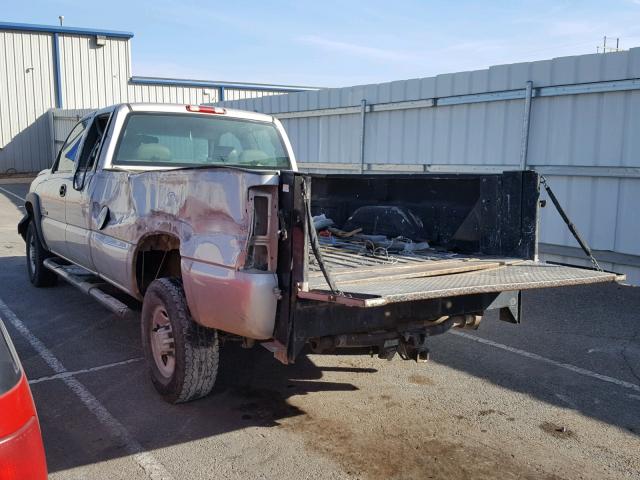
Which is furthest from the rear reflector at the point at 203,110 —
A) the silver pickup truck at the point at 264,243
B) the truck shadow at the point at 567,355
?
the truck shadow at the point at 567,355

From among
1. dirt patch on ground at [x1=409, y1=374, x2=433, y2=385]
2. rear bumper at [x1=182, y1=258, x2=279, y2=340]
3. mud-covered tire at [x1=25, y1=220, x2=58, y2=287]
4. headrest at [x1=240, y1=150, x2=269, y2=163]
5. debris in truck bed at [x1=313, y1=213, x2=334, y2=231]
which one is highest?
headrest at [x1=240, y1=150, x2=269, y2=163]

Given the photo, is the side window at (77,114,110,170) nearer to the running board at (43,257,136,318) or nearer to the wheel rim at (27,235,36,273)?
the running board at (43,257,136,318)

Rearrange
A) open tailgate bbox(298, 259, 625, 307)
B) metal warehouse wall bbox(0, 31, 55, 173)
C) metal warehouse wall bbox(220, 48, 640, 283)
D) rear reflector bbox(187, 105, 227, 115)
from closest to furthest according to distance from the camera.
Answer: open tailgate bbox(298, 259, 625, 307) < rear reflector bbox(187, 105, 227, 115) < metal warehouse wall bbox(220, 48, 640, 283) < metal warehouse wall bbox(0, 31, 55, 173)

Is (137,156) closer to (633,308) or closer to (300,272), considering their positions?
(300,272)

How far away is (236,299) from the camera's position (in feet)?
11.3

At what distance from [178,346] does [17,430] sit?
201 centimetres

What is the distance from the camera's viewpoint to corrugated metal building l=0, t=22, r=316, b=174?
84.2 ft

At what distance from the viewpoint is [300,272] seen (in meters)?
3.30

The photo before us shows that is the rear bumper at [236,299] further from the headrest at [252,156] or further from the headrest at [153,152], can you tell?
the headrest at [252,156]

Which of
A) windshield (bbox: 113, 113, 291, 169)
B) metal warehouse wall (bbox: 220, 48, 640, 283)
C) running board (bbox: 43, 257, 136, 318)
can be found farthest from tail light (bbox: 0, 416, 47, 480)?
metal warehouse wall (bbox: 220, 48, 640, 283)

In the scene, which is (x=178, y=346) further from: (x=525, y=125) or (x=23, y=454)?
(x=525, y=125)

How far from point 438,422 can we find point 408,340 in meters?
0.63

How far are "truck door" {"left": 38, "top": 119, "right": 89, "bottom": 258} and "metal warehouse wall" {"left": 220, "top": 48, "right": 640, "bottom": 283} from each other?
19.2ft

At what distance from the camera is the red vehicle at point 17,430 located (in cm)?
191
